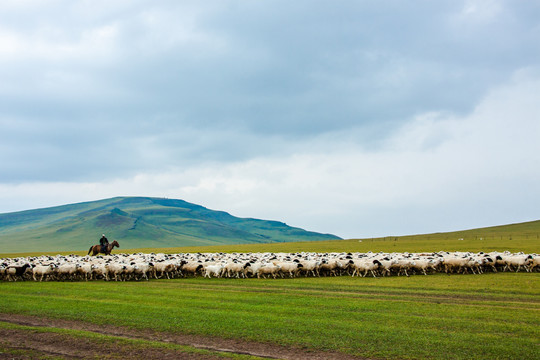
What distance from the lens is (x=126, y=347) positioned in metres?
9.30

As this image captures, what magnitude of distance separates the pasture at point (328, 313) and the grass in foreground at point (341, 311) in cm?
3

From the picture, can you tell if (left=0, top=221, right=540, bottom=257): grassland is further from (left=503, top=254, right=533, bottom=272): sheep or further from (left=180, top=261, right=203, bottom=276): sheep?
(left=180, top=261, right=203, bottom=276): sheep

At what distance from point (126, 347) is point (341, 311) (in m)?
6.31

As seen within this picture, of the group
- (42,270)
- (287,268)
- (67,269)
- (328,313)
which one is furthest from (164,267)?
(328,313)

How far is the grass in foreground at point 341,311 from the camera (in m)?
9.11

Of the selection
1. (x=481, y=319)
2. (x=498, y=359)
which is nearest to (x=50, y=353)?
(x=498, y=359)

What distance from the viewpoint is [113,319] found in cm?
1208

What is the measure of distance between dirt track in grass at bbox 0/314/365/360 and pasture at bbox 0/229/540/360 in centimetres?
10

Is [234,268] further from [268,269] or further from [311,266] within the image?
[311,266]

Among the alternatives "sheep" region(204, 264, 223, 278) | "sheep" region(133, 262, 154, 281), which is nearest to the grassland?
"sheep" region(204, 264, 223, 278)

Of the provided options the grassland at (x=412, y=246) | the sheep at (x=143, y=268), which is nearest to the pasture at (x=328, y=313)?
the sheep at (x=143, y=268)

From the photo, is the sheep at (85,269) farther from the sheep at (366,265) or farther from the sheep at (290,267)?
the sheep at (366,265)

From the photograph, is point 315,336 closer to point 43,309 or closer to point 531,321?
point 531,321

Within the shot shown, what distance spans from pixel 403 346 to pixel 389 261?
13801mm
